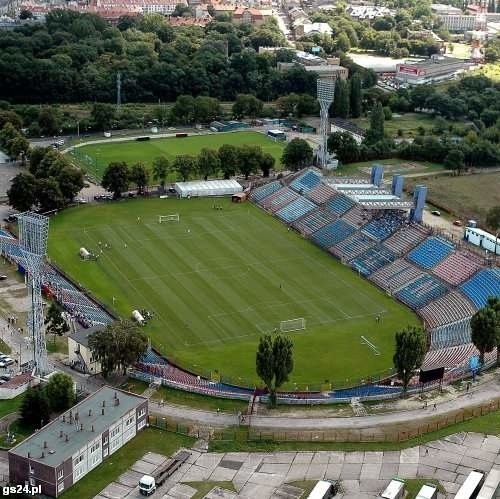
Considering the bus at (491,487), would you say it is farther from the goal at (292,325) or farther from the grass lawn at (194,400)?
the goal at (292,325)

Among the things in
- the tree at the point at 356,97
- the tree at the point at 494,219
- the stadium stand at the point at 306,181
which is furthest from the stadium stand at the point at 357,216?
the tree at the point at 356,97

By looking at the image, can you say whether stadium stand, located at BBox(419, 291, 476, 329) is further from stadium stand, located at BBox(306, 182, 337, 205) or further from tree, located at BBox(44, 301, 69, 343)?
tree, located at BBox(44, 301, 69, 343)

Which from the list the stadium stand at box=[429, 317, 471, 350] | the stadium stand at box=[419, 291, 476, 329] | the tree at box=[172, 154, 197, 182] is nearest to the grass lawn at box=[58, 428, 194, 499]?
the stadium stand at box=[429, 317, 471, 350]

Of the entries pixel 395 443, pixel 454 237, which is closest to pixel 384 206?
pixel 454 237

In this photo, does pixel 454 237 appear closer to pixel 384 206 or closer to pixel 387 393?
pixel 384 206

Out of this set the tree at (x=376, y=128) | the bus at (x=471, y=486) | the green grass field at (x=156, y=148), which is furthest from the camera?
the tree at (x=376, y=128)
